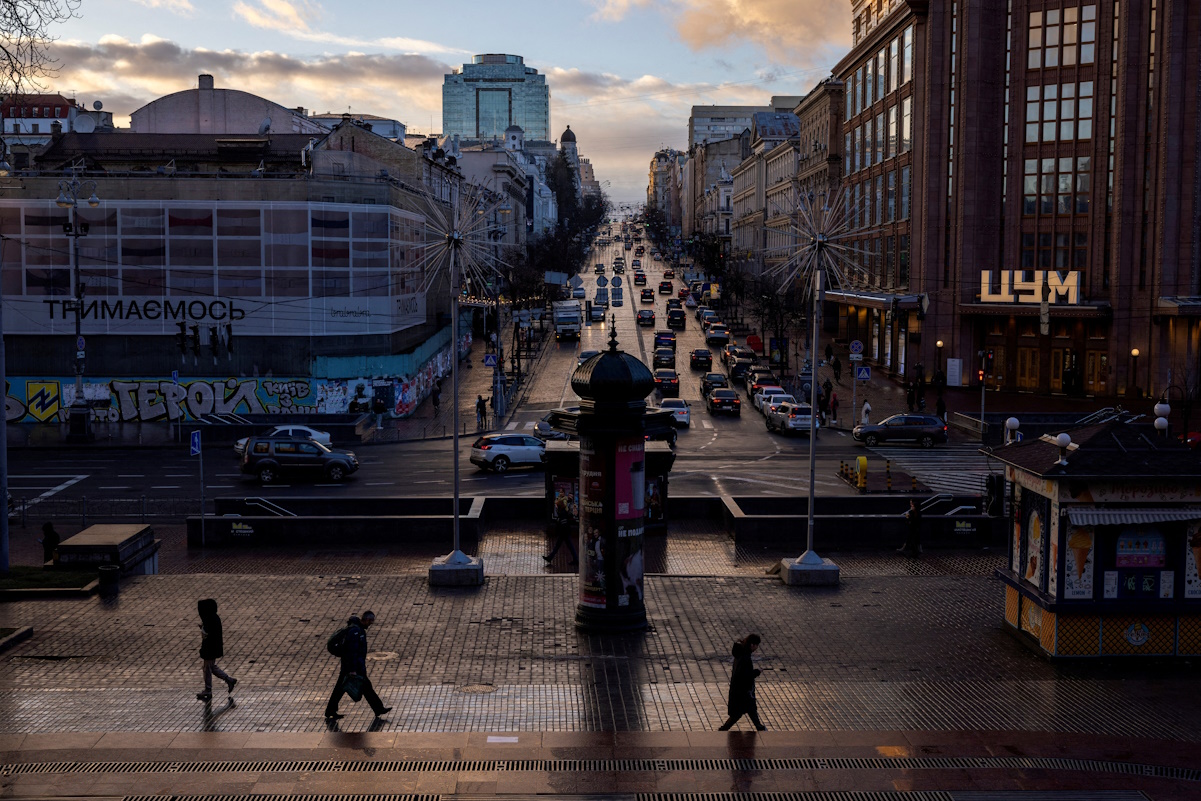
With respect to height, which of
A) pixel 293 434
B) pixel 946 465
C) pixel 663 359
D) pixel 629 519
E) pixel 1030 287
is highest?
pixel 1030 287

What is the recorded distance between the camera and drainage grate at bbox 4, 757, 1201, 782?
1364 centimetres

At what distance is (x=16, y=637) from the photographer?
19.2 metres

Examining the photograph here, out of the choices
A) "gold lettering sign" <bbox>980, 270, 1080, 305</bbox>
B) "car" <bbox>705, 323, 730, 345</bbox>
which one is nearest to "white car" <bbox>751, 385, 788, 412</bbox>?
"gold lettering sign" <bbox>980, 270, 1080, 305</bbox>

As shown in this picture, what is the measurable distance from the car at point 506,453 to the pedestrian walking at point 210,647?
988 inches

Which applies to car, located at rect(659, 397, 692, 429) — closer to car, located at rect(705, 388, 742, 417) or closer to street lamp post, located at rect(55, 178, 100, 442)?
car, located at rect(705, 388, 742, 417)

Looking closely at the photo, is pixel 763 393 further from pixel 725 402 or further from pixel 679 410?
pixel 679 410

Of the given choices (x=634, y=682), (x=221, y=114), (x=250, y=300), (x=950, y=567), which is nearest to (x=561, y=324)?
→ (x=221, y=114)

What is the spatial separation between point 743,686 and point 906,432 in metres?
34.5

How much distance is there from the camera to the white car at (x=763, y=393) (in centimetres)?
5686

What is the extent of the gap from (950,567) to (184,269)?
42.1m

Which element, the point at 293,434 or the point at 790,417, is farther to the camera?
the point at 790,417

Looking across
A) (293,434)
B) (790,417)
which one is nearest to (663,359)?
(790,417)

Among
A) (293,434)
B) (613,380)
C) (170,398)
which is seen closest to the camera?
(613,380)

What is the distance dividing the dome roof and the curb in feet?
32.2
